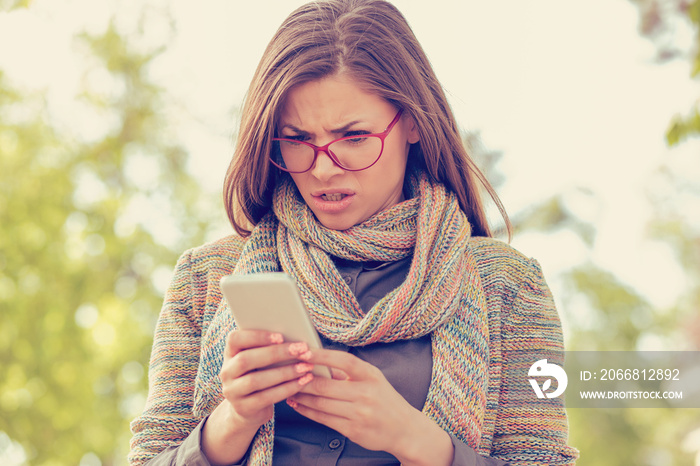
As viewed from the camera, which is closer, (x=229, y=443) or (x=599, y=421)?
(x=229, y=443)

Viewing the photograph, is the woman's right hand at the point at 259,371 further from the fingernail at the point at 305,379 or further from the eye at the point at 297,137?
the eye at the point at 297,137

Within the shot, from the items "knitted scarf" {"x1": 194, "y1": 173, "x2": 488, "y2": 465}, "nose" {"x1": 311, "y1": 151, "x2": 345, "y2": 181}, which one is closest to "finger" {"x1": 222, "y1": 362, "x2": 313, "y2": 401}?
"knitted scarf" {"x1": 194, "y1": 173, "x2": 488, "y2": 465}

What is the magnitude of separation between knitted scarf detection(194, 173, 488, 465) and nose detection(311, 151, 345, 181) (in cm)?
20

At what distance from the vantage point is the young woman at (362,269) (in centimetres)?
173

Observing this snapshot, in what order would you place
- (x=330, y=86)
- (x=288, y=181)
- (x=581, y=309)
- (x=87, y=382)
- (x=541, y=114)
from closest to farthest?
(x=330, y=86) < (x=288, y=181) < (x=87, y=382) < (x=541, y=114) < (x=581, y=309)

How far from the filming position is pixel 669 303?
12875mm

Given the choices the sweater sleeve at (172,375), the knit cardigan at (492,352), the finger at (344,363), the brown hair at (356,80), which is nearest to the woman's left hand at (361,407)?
the finger at (344,363)

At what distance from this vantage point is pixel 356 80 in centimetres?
186

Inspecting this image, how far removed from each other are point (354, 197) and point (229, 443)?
2.33 feet

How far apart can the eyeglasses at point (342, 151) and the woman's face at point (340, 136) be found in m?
0.02

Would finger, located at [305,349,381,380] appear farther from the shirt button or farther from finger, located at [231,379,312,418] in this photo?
the shirt button

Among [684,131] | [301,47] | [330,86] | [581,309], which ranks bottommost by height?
[330,86]

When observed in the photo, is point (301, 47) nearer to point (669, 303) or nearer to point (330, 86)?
point (330, 86)

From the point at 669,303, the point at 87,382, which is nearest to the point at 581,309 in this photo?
the point at 669,303
